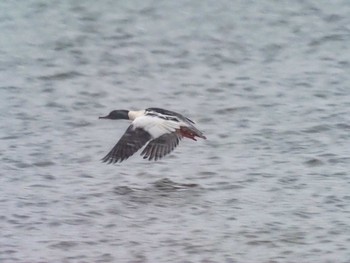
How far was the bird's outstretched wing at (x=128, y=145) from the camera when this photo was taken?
422 inches

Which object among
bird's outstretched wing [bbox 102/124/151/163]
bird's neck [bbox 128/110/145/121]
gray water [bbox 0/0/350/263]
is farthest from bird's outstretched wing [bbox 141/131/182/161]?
bird's neck [bbox 128/110/145/121]

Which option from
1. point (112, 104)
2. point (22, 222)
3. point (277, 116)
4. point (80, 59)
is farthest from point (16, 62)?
point (22, 222)

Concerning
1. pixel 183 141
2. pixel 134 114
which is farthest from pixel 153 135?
pixel 183 141

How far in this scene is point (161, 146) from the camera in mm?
11078

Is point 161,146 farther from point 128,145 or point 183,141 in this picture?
point 183,141

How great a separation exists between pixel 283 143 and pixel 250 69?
2.99m

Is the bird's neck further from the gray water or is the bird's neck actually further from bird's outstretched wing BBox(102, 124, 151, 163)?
bird's outstretched wing BBox(102, 124, 151, 163)

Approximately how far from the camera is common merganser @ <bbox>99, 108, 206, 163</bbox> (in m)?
10.8

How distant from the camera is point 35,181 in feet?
36.6

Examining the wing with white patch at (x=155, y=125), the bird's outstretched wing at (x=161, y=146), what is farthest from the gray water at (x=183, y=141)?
the wing with white patch at (x=155, y=125)

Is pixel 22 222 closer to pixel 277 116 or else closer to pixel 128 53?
pixel 277 116

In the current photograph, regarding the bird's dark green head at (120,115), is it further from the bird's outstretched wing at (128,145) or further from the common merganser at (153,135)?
the bird's outstretched wing at (128,145)

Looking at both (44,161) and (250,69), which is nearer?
(44,161)

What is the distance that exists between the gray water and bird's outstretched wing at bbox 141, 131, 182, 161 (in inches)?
11.3
